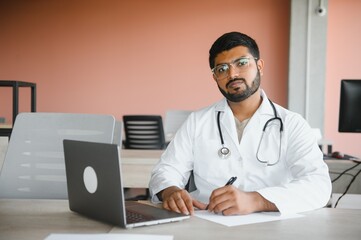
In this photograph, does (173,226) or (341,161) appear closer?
(173,226)

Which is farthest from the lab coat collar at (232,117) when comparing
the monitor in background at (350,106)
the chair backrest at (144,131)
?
the chair backrest at (144,131)

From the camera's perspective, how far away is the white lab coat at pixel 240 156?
194 cm

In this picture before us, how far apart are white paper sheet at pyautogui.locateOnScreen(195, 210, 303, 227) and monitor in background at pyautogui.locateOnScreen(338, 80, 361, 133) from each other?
1472 mm

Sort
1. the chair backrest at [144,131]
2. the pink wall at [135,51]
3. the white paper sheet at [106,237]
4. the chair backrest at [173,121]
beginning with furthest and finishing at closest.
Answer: the pink wall at [135,51] < the chair backrest at [173,121] < the chair backrest at [144,131] < the white paper sheet at [106,237]

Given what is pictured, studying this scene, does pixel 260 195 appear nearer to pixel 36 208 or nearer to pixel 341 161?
pixel 36 208

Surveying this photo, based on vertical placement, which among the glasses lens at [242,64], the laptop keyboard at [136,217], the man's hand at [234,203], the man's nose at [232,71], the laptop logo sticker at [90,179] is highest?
the glasses lens at [242,64]

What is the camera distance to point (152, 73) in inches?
257

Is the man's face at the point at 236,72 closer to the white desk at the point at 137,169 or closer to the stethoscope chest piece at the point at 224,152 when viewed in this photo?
the stethoscope chest piece at the point at 224,152

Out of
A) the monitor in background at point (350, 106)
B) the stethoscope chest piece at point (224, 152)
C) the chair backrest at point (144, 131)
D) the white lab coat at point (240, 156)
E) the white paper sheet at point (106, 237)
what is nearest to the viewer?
the white paper sheet at point (106, 237)

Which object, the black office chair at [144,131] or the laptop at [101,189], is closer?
the laptop at [101,189]

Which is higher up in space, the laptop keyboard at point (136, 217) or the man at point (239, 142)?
the man at point (239, 142)

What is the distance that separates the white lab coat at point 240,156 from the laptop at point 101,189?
0.45 m

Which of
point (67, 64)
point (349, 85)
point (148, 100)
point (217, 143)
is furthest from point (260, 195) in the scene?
point (67, 64)

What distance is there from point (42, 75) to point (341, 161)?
4.84 metres
